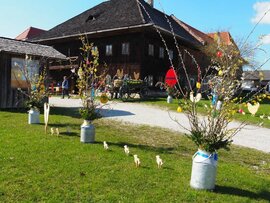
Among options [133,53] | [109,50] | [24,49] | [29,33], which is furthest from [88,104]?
[29,33]

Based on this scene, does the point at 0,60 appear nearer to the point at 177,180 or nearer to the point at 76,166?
the point at 76,166

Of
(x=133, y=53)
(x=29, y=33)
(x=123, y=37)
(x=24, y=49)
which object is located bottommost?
(x=24, y=49)

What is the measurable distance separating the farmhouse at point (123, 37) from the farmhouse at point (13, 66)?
1037 centimetres

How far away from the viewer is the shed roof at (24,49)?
14859 millimetres

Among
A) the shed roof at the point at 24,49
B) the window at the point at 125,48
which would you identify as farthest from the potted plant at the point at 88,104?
the window at the point at 125,48

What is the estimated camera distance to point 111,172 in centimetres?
596

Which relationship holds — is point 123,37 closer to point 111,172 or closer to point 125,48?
point 125,48

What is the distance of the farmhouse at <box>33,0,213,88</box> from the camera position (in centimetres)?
2773

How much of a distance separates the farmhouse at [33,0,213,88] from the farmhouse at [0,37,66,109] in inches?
408

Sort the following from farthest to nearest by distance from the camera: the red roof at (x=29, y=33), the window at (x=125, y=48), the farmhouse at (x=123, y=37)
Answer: the red roof at (x=29, y=33)
the window at (x=125, y=48)
the farmhouse at (x=123, y=37)

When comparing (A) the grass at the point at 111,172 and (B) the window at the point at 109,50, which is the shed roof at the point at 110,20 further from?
(A) the grass at the point at 111,172

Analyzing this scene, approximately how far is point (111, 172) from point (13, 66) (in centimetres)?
1102

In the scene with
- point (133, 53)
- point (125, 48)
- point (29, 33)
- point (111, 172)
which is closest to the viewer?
point (111, 172)

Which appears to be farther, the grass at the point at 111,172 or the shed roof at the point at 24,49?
the shed roof at the point at 24,49
